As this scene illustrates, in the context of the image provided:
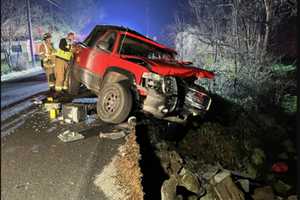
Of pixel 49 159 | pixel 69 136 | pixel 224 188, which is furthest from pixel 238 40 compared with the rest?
pixel 49 159

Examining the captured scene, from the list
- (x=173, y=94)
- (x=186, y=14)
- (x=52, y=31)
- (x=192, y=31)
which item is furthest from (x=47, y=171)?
(x=192, y=31)

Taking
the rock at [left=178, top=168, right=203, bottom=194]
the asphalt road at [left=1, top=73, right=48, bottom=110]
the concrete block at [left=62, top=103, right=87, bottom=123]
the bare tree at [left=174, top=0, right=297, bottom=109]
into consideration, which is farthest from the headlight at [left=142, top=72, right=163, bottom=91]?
the bare tree at [left=174, top=0, right=297, bottom=109]

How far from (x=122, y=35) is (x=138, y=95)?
0.78m

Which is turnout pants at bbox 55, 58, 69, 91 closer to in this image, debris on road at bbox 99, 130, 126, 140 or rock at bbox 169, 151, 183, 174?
debris on road at bbox 99, 130, 126, 140

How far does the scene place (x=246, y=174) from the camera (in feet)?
17.2

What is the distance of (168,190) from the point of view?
Result: 3279 mm

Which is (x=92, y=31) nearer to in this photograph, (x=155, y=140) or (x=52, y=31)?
(x=52, y=31)

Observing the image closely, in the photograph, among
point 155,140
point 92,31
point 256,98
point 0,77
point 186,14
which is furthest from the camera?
point 256,98

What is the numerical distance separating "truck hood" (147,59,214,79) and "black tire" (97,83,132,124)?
45 centimetres

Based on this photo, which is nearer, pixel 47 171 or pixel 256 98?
pixel 47 171

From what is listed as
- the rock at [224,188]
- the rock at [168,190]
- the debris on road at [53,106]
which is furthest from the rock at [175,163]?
the debris on road at [53,106]

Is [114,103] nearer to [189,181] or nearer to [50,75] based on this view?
[50,75]

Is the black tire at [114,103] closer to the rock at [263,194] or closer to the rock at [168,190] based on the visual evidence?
the rock at [168,190]

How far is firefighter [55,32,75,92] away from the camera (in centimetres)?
426
